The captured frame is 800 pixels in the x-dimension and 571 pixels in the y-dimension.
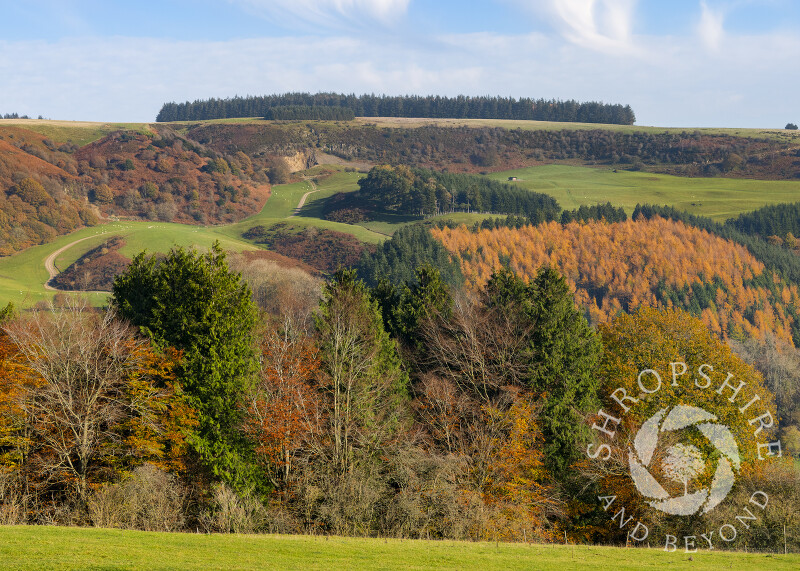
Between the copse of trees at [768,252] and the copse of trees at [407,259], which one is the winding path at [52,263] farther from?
the copse of trees at [768,252]

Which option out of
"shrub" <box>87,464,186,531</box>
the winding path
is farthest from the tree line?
the winding path

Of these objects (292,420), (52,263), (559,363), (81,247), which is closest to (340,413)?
(292,420)

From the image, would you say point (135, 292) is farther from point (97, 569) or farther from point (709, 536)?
point (709, 536)

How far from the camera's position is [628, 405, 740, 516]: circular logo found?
39875 mm

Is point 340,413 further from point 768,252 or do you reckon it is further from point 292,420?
point 768,252

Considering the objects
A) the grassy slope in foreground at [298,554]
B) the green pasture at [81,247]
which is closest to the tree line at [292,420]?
the grassy slope in foreground at [298,554]

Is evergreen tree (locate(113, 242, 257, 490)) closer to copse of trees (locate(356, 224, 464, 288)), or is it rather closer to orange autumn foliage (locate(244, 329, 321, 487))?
orange autumn foliage (locate(244, 329, 321, 487))

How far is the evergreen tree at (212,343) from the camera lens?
39469 mm

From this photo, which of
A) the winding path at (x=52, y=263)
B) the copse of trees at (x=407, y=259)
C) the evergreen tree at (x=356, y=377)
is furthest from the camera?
the copse of trees at (x=407, y=259)

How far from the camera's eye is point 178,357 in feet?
135

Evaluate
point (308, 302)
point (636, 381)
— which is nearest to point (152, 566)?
point (636, 381)

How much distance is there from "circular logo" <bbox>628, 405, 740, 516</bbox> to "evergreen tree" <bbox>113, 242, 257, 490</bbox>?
830 inches

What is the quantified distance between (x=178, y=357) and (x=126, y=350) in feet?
9.02
